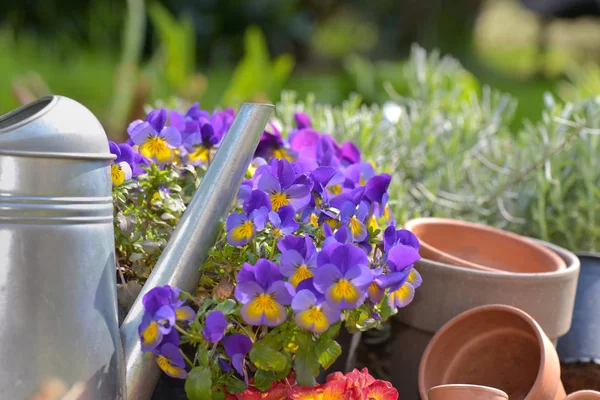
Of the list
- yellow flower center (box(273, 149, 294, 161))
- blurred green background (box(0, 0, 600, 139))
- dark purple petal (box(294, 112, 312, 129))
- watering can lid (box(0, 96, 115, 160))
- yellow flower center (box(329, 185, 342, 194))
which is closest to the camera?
watering can lid (box(0, 96, 115, 160))

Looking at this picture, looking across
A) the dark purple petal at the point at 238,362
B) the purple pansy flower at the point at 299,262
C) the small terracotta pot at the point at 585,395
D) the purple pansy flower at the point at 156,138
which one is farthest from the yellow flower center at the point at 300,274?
the small terracotta pot at the point at 585,395

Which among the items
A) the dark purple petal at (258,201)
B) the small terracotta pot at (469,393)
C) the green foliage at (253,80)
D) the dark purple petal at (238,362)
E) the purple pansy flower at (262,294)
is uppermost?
the dark purple petal at (258,201)

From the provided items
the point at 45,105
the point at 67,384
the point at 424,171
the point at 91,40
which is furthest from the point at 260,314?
the point at 91,40

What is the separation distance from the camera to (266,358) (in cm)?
85

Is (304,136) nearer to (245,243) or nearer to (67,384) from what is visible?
(245,243)

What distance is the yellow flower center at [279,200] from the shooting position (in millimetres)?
954

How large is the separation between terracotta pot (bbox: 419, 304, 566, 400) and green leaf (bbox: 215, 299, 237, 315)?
369mm

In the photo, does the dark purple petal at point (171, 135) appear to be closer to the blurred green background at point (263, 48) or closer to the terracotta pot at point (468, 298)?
the terracotta pot at point (468, 298)

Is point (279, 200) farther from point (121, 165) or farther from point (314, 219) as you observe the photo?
→ point (121, 165)

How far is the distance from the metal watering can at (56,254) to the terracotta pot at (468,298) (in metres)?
0.53

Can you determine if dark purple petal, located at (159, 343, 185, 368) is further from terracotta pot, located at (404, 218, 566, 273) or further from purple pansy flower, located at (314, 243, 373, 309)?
terracotta pot, located at (404, 218, 566, 273)

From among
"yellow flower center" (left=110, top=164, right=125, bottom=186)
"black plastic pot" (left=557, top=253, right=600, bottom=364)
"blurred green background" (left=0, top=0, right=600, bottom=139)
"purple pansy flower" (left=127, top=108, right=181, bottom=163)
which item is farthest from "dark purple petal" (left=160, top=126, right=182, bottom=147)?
"blurred green background" (left=0, top=0, right=600, bottom=139)

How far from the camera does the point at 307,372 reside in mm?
875

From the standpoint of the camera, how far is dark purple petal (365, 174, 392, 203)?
974mm
